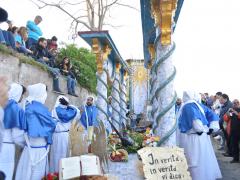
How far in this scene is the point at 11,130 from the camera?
559cm

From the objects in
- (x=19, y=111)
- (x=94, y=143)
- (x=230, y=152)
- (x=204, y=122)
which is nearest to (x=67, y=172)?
(x=94, y=143)

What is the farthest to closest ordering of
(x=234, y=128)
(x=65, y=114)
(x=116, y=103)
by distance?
(x=116, y=103), (x=234, y=128), (x=65, y=114)

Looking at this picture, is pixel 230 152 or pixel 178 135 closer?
pixel 178 135

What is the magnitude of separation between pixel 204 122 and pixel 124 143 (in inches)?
121

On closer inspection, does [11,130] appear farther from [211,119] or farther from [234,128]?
[234,128]

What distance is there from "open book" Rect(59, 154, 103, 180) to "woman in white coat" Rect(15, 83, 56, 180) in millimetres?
1483

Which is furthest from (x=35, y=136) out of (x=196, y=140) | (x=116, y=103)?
(x=116, y=103)

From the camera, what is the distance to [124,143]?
923cm

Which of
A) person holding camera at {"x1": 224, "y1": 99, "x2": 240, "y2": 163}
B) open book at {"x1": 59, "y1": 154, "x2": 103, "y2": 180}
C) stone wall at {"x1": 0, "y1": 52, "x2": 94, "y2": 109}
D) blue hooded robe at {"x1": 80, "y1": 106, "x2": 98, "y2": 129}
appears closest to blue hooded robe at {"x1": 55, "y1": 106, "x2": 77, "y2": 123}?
stone wall at {"x1": 0, "y1": 52, "x2": 94, "y2": 109}

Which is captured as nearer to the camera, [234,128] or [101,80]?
[234,128]

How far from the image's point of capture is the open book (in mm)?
4320

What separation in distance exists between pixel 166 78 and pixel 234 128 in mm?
4724

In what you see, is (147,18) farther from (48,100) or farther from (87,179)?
(87,179)

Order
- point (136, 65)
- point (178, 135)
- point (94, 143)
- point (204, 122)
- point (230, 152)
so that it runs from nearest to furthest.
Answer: point (94, 143) → point (204, 122) → point (178, 135) → point (230, 152) → point (136, 65)
